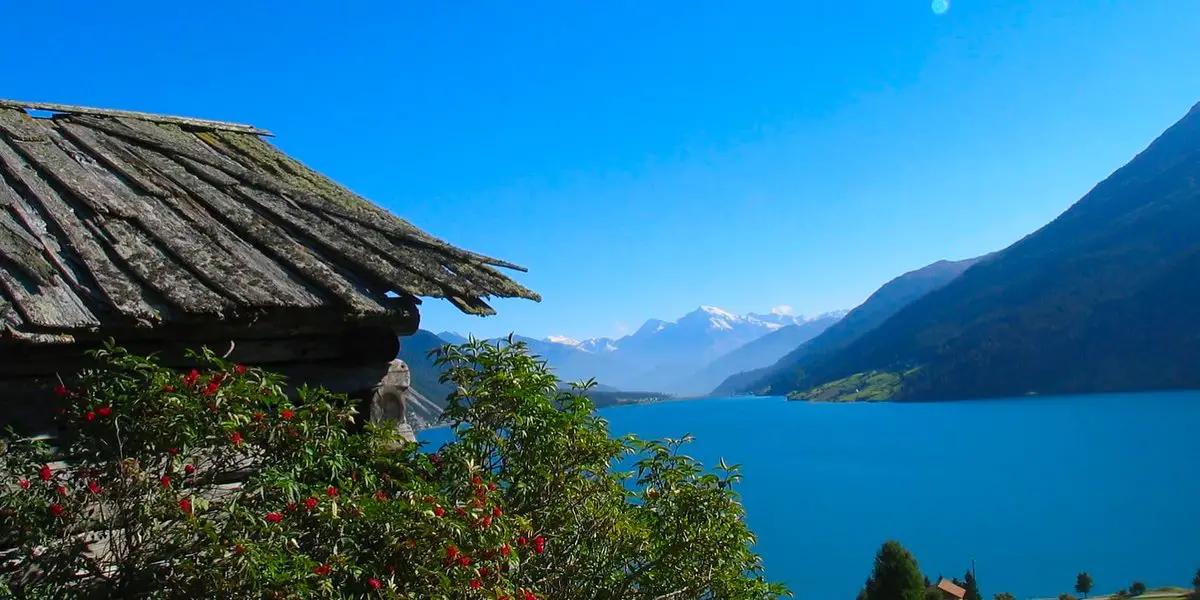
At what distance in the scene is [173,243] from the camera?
545 cm

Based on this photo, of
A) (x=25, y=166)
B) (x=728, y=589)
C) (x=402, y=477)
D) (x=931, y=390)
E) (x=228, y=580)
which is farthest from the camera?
(x=931, y=390)

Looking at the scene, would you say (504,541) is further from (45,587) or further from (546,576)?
(45,587)

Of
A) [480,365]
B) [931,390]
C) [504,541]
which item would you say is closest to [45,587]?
[504,541]

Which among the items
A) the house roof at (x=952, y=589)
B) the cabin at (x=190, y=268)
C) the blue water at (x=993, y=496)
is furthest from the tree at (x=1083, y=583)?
the cabin at (x=190, y=268)

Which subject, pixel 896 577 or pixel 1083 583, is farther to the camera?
pixel 1083 583

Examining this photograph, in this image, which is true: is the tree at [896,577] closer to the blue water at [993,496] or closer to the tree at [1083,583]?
the blue water at [993,496]

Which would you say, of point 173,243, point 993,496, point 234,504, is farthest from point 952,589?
point 234,504

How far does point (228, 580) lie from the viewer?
382 cm

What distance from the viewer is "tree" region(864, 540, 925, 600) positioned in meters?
40.0

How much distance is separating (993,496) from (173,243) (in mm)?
101438

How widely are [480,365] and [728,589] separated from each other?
9.39 ft

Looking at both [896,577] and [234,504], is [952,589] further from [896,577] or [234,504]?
[234,504]

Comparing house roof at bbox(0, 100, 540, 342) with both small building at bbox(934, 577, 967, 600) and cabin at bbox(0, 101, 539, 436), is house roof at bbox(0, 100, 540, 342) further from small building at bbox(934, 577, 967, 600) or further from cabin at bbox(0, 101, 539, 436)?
small building at bbox(934, 577, 967, 600)

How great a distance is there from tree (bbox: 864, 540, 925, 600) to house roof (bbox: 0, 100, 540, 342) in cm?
3950
